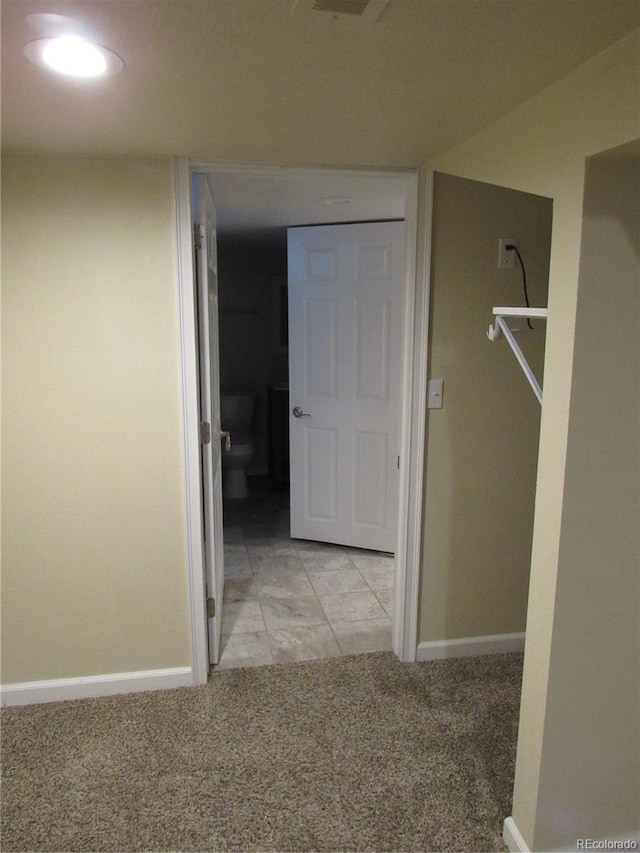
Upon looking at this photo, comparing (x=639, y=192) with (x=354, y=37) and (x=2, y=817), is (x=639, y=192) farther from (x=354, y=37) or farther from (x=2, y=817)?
(x=2, y=817)

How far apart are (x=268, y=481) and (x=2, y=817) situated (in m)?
3.74

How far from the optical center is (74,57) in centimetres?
126

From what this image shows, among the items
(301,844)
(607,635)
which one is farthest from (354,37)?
(301,844)

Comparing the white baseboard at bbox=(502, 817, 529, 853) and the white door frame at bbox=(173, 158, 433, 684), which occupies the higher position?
the white door frame at bbox=(173, 158, 433, 684)

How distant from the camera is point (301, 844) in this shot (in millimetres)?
1690

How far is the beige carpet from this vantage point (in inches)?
68.2

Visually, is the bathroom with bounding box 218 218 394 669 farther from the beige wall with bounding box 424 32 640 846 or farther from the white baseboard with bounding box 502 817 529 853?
the beige wall with bounding box 424 32 640 846

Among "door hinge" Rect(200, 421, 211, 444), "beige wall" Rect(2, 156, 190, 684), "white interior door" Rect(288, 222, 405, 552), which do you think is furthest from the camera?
"white interior door" Rect(288, 222, 405, 552)

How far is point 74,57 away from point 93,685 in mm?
2167

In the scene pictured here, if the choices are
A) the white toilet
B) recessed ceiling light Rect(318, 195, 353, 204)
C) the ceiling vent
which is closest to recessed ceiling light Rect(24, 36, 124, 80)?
the ceiling vent

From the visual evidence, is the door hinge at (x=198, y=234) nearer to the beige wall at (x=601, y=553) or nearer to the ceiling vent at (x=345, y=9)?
the ceiling vent at (x=345, y=9)

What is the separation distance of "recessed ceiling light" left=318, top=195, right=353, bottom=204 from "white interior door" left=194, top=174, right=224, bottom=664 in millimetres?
607

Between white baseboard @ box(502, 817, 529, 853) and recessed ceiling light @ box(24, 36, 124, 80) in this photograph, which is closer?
recessed ceiling light @ box(24, 36, 124, 80)

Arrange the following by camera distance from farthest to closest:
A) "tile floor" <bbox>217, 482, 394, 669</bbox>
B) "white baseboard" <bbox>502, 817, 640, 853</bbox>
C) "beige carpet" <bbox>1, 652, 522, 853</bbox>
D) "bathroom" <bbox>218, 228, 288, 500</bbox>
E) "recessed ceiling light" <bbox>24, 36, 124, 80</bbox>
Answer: "bathroom" <bbox>218, 228, 288, 500</bbox> < "tile floor" <bbox>217, 482, 394, 669</bbox> < "beige carpet" <bbox>1, 652, 522, 853</bbox> < "white baseboard" <bbox>502, 817, 640, 853</bbox> < "recessed ceiling light" <bbox>24, 36, 124, 80</bbox>
